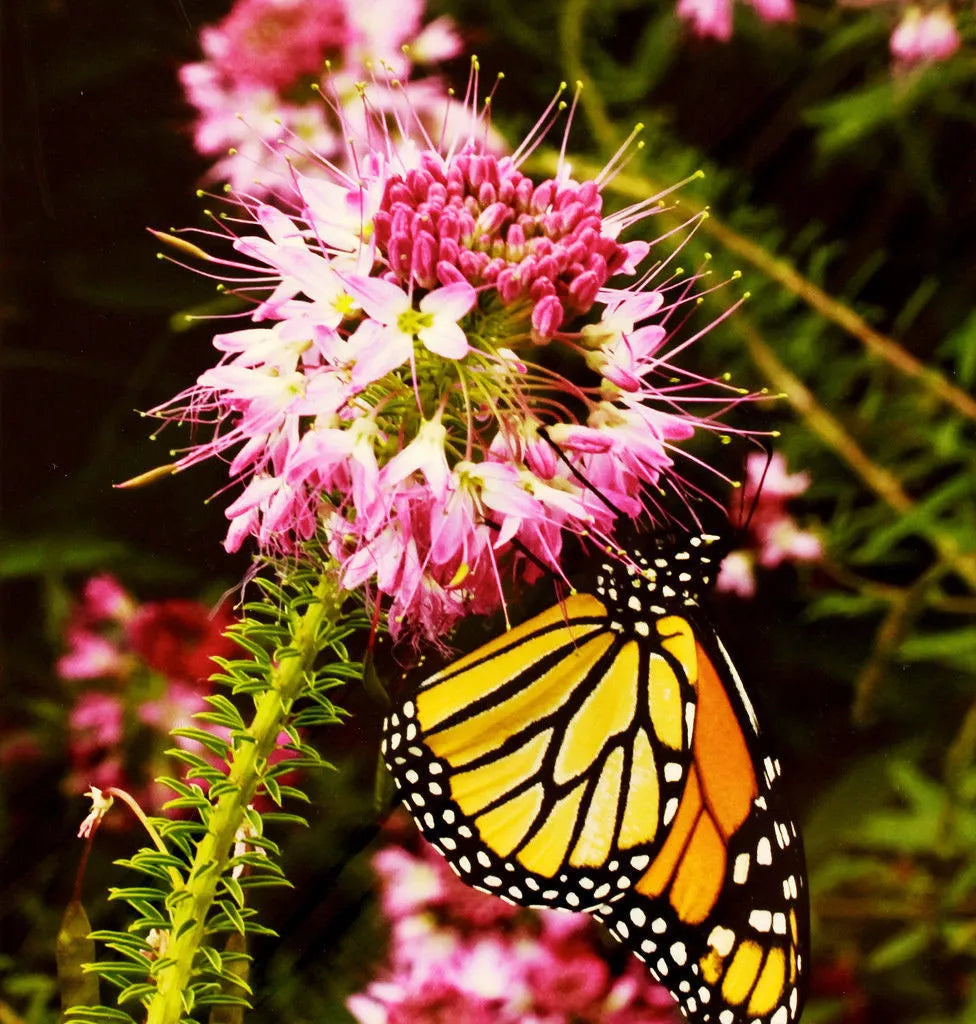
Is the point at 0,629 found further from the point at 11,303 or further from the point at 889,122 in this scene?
the point at 889,122

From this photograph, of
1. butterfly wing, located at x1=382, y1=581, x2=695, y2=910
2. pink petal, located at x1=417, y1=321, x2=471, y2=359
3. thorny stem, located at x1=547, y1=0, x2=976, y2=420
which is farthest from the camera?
thorny stem, located at x1=547, y1=0, x2=976, y2=420

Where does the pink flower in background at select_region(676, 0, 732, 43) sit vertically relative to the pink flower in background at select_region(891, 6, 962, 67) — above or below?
below

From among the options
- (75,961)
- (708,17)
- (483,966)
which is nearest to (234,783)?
(75,961)

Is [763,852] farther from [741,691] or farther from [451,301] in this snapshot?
[451,301]

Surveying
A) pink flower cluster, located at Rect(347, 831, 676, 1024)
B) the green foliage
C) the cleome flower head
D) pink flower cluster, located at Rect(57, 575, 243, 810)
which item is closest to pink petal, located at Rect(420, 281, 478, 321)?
the cleome flower head

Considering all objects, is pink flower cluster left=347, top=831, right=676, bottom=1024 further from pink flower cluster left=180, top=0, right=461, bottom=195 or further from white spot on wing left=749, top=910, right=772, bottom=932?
pink flower cluster left=180, top=0, right=461, bottom=195

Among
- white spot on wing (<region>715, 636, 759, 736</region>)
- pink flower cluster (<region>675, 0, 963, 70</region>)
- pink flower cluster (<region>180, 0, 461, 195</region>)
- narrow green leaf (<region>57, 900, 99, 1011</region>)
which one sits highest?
pink flower cluster (<region>675, 0, 963, 70</region>)

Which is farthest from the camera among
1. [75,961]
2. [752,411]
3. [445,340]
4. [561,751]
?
[752,411]
